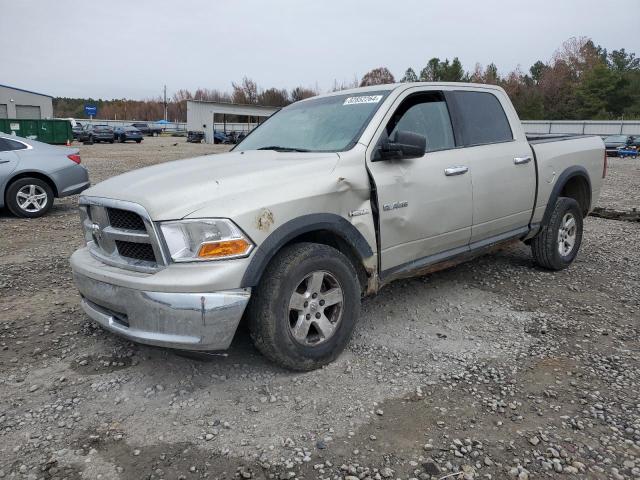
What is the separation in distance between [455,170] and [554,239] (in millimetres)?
1944

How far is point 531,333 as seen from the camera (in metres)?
4.03

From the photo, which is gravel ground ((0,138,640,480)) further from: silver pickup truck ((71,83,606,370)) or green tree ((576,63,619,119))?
green tree ((576,63,619,119))

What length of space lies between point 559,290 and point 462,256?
1.35 meters

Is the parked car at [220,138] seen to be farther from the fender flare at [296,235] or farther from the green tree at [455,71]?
the fender flare at [296,235]

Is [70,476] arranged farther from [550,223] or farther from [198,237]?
[550,223]

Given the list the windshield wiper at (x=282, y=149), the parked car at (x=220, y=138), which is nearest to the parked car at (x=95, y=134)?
the parked car at (x=220, y=138)

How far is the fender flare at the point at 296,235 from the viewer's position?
115 inches

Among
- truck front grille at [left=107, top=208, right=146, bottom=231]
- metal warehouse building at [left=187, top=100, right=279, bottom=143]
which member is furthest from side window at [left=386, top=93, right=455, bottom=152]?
metal warehouse building at [left=187, top=100, right=279, bottom=143]

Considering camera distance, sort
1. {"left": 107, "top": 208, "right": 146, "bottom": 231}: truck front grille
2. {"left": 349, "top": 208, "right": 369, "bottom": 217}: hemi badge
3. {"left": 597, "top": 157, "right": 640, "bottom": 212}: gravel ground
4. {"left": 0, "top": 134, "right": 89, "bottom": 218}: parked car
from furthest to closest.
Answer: {"left": 597, "top": 157, "right": 640, "bottom": 212}: gravel ground → {"left": 0, "top": 134, "right": 89, "bottom": 218}: parked car → {"left": 349, "top": 208, "right": 369, "bottom": 217}: hemi badge → {"left": 107, "top": 208, "right": 146, "bottom": 231}: truck front grille

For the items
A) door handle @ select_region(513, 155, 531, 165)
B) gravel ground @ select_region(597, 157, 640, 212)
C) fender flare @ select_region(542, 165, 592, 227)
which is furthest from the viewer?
gravel ground @ select_region(597, 157, 640, 212)

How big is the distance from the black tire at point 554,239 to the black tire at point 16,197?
789cm

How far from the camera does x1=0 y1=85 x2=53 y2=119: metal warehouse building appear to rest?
1993 inches

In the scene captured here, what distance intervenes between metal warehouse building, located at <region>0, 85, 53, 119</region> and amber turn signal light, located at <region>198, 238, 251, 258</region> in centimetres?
5718

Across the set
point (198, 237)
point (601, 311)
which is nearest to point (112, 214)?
point (198, 237)
